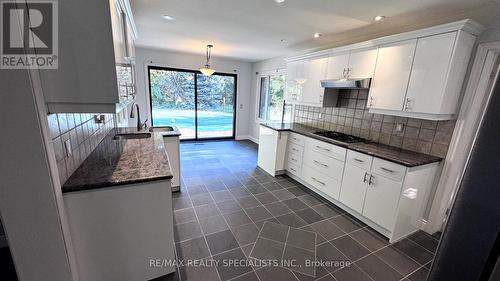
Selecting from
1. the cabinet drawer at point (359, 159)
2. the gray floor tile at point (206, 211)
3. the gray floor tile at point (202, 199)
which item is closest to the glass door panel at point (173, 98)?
the gray floor tile at point (202, 199)

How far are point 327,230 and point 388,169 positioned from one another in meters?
0.96

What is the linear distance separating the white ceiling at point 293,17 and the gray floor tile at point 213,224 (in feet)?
7.93

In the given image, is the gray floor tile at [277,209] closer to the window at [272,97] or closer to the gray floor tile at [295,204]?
the gray floor tile at [295,204]

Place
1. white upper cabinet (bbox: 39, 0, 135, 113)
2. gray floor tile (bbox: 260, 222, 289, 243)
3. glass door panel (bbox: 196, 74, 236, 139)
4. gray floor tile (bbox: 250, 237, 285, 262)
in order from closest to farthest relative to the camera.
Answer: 1. white upper cabinet (bbox: 39, 0, 135, 113)
2. gray floor tile (bbox: 250, 237, 285, 262)
3. gray floor tile (bbox: 260, 222, 289, 243)
4. glass door panel (bbox: 196, 74, 236, 139)

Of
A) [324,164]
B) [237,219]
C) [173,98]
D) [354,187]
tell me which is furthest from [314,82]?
[173,98]

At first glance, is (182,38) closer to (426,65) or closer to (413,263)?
(426,65)

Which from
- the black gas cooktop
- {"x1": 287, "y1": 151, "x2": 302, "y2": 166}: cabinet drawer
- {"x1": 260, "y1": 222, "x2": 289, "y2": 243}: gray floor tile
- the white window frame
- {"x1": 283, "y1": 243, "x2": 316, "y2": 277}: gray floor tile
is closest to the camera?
{"x1": 283, "y1": 243, "x2": 316, "y2": 277}: gray floor tile

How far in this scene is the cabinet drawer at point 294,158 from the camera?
3496mm

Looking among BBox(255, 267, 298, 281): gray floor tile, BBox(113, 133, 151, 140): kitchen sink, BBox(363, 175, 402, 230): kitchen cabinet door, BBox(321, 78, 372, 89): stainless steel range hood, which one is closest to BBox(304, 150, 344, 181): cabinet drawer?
BBox(363, 175, 402, 230): kitchen cabinet door

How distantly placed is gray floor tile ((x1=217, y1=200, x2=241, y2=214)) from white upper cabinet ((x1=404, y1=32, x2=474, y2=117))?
239cm

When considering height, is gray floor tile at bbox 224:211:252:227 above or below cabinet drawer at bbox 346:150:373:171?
below

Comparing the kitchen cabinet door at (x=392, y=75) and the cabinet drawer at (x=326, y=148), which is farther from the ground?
the kitchen cabinet door at (x=392, y=75)

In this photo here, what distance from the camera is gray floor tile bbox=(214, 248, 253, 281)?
174cm

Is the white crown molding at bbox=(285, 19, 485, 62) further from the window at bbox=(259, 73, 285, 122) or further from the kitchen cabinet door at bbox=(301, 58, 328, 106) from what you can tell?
the window at bbox=(259, 73, 285, 122)
